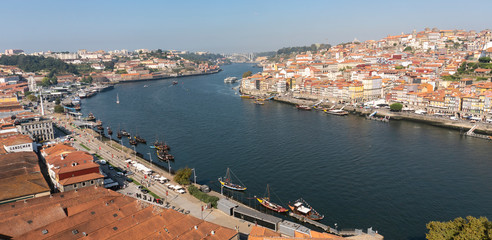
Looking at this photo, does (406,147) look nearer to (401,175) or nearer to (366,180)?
(401,175)

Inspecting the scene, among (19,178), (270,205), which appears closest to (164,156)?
(19,178)

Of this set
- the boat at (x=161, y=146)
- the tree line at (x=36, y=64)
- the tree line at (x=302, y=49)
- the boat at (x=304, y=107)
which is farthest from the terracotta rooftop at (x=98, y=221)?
the tree line at (x=302, y=49)

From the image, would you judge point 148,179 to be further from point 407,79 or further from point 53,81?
point 53,81

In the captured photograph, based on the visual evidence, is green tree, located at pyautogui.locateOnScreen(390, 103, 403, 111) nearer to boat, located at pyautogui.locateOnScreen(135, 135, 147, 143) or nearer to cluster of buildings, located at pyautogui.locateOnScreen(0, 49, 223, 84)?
boat, located at pyautogui.locateOnScreen(135, 135, 147, 143)

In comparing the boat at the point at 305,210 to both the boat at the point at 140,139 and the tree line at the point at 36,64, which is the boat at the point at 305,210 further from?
the tree line at the point at 36,64

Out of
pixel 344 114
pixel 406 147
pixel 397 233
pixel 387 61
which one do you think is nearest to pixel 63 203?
pixel 397 233

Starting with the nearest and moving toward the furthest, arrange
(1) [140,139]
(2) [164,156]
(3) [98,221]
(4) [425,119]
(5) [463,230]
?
(5) [463,230] → (3) [98,221] → (2) [164,156] → (1) [140,139] → (4) [425,119]
